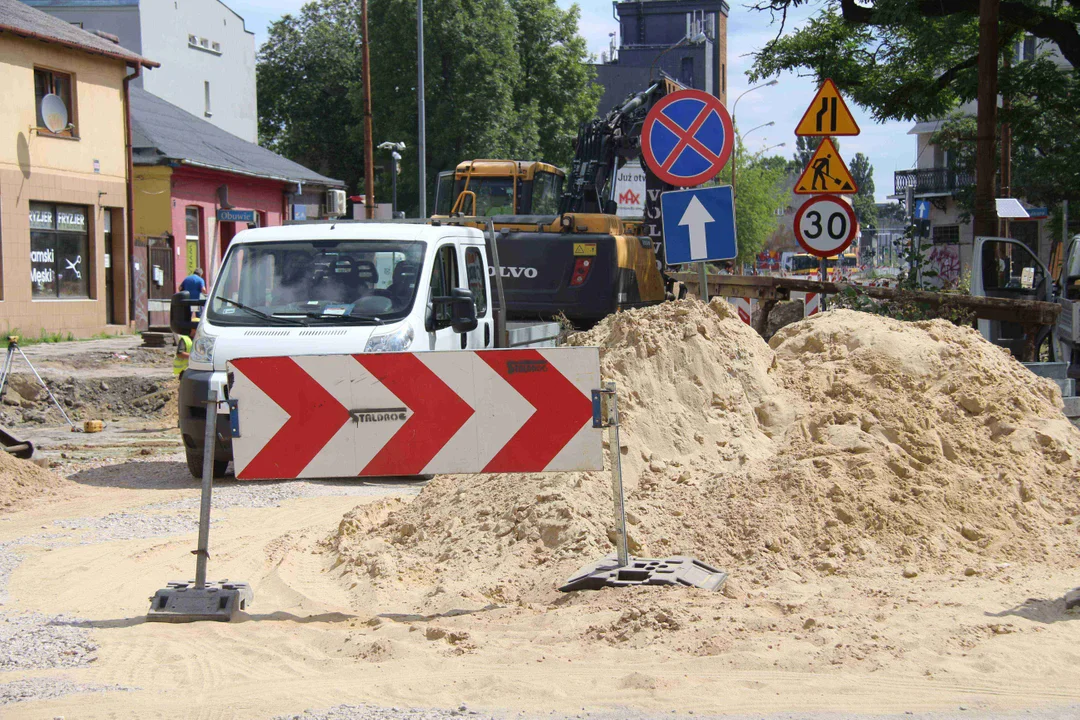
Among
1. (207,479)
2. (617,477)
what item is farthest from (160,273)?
(617,477)

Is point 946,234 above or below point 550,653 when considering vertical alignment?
above

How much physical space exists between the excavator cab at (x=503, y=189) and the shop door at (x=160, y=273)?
11.3 meters

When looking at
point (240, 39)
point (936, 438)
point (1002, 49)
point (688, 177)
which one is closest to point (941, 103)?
point (1002, 49)

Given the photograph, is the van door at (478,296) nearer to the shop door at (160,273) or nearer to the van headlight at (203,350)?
the van headlight at (203,350)

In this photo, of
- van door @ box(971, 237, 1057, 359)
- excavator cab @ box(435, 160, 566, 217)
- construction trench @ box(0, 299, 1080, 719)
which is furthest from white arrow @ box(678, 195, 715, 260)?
excavator cab @ box(435, 160, 566, 217)

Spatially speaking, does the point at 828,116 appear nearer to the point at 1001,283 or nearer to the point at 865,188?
the point at 1001,283

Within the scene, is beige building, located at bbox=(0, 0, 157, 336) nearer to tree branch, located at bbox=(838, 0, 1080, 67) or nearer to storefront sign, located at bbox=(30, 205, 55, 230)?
storefront sign, located at bbox=(30, 205, 55, 230)

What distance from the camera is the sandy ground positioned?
4344 millimetres

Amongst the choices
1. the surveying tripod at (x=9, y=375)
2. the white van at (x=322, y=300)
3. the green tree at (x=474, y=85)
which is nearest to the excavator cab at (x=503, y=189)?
the surveying tripod at (x=9, y=375)

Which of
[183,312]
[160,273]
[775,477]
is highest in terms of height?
[160,273]

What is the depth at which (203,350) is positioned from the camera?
947cm

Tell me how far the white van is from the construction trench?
121 centimetres

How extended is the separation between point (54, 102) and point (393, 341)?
65.3ft

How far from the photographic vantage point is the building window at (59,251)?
24984 millimetres
